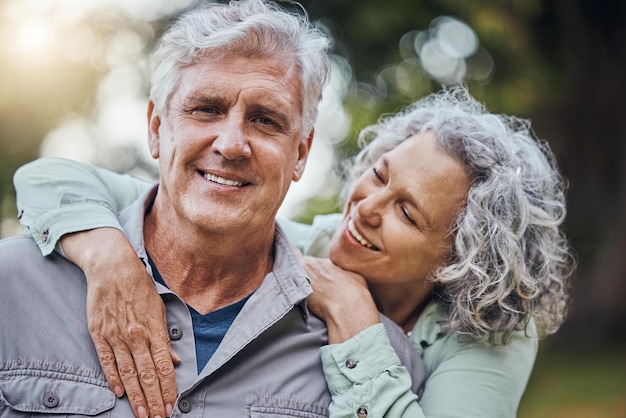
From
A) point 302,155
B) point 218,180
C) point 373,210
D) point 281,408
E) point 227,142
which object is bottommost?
point 281,408

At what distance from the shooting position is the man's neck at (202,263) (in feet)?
7.61

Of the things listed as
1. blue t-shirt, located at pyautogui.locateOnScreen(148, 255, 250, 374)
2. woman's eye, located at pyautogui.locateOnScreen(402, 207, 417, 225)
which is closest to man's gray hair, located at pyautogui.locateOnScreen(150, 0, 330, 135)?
woman's eye, located at pyautogui.locateOnScreen(402, 207, 417, 225)

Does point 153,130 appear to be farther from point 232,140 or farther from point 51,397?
point 51,397

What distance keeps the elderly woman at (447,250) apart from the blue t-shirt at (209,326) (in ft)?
0.95

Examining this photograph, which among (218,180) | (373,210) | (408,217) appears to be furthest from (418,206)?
(218,180)

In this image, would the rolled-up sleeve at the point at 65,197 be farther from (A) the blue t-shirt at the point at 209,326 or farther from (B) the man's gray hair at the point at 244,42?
(B) the man's gray hair at the point at 244,42

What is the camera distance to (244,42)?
89.7 inches

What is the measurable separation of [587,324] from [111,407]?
7273mm

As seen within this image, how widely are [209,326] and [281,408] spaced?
0.34 m

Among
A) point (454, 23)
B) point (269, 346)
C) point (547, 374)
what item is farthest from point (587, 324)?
point (269, 346)

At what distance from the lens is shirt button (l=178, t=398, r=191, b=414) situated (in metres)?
2.09

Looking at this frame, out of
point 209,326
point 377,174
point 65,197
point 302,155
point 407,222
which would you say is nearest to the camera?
point 209,326

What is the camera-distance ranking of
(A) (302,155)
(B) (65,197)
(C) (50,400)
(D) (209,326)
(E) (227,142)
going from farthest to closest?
(A) (302,155) → (B) (65,197) → (D) (209,326) → (E) (227,142) → (C) (50,400)

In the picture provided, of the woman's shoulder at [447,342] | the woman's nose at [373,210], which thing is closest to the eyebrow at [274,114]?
the woman's nose at [373,210]
